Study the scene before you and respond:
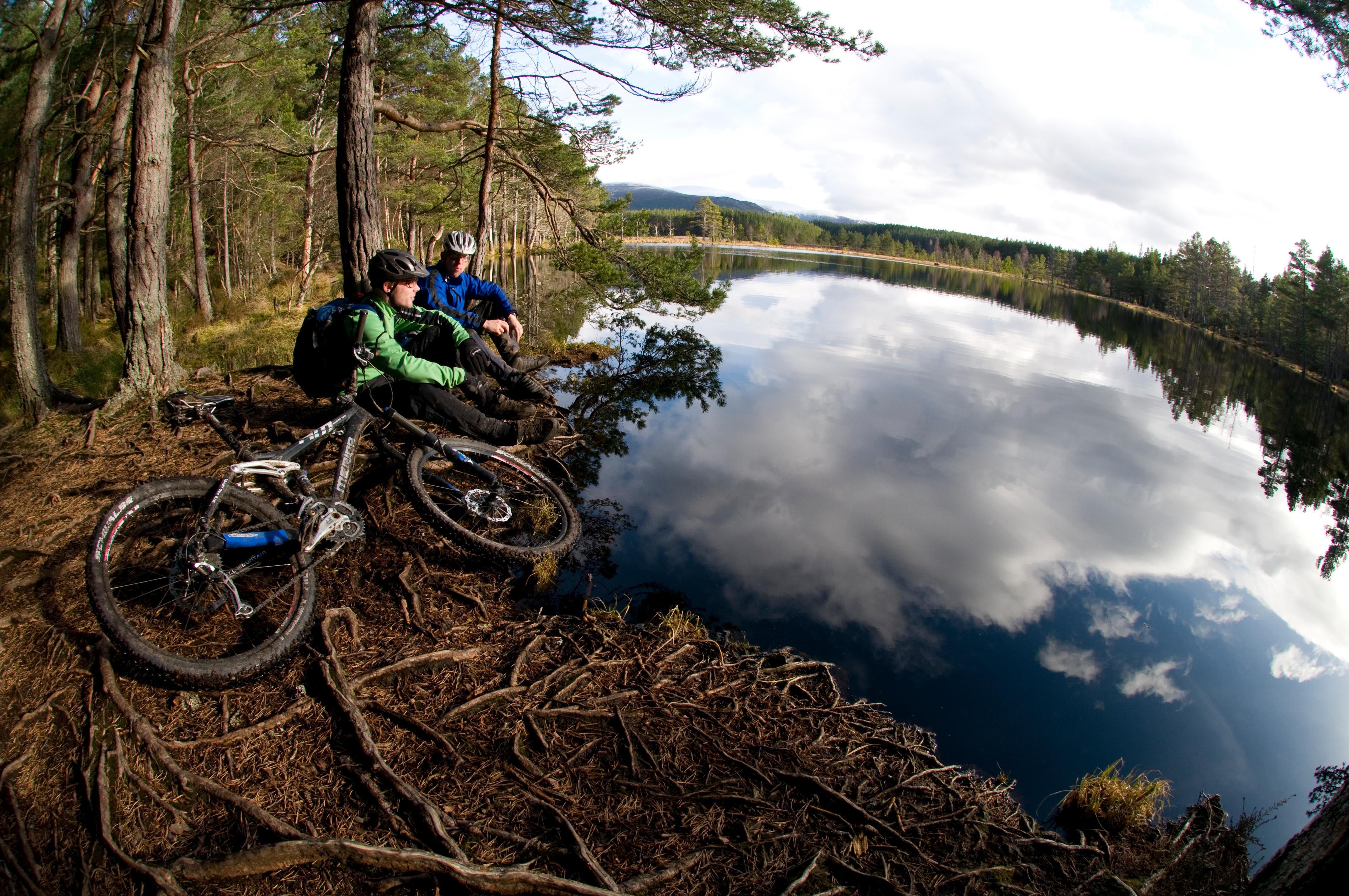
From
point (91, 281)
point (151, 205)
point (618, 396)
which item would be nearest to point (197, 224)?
point (91, 281)

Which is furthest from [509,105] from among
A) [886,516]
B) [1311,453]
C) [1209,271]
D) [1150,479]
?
[1209,271]

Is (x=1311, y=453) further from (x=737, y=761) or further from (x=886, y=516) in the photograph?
(x=737, y=761)

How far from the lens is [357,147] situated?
6629 millimetres

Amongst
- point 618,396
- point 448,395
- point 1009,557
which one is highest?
point 448,395

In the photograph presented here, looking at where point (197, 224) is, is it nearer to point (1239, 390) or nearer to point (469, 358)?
point (469, 358)

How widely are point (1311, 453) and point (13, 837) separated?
22.2 meters

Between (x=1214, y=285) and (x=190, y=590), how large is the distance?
7997cm

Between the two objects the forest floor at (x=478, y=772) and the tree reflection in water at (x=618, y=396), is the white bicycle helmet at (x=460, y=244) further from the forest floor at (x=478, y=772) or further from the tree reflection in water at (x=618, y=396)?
the forest floor at (x=478, y=772)

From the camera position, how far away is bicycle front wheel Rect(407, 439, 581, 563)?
13.2 ft

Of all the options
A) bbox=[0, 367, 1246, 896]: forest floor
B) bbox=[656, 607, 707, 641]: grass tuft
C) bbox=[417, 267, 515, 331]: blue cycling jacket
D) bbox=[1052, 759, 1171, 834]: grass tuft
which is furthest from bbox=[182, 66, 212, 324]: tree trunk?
bbox=[1052, 759, 1171, 834]: grass tuft

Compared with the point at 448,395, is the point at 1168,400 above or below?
below

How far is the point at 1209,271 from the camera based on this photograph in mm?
62219

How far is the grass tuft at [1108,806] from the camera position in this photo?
3566mm

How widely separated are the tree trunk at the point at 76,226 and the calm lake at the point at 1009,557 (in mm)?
9253
